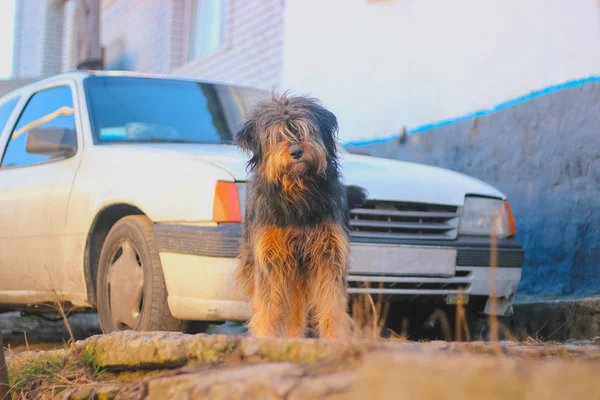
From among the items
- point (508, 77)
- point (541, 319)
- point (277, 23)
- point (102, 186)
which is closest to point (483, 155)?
point (508, 77)

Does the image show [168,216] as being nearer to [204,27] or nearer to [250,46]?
[250,46]

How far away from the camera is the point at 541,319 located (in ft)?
22.2

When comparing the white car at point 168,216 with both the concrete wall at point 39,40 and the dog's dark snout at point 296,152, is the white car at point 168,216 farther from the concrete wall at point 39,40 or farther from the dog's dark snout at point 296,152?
the concrete wall at point 39,40

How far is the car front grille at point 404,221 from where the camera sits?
554 centimetres

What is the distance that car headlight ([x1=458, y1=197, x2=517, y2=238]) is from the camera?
5848 millimetres

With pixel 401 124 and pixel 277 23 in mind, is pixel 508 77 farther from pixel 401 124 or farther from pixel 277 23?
pixel 277 23

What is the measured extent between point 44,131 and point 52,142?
11 centimetres

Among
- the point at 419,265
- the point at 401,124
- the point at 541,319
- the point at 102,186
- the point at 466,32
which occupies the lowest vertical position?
the point at 541,319

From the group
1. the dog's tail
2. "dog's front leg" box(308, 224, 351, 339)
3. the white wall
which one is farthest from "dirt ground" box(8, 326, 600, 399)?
the white wall

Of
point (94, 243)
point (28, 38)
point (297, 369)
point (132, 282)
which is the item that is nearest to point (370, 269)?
point (132, 282)

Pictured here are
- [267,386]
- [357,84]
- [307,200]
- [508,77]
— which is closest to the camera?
[267,386]

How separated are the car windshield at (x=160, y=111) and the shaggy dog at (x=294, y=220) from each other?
1601 mm

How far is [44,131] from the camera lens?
6113mm

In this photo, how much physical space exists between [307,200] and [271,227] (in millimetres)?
240
